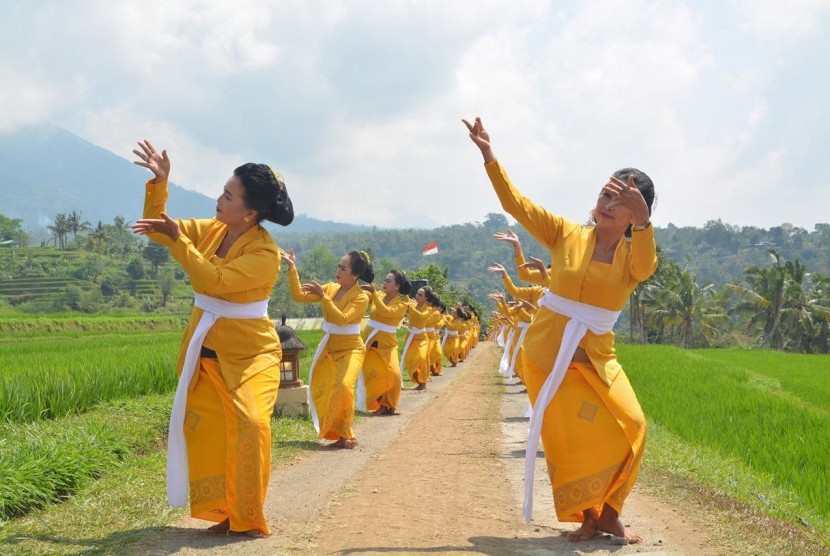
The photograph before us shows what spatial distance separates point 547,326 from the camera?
482 cm

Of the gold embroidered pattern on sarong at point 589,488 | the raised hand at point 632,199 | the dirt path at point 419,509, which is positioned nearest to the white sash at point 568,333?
the gold embroidered pattern on sarong at point 589,488

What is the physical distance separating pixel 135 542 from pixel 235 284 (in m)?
1.54

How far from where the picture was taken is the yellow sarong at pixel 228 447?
14.9 ft

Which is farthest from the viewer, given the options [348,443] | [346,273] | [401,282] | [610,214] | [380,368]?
[380,368]

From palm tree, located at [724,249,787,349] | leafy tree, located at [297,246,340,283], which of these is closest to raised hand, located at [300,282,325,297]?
palm tree, located at [724,249,787,349]

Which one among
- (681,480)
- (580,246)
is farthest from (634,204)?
(681,480)

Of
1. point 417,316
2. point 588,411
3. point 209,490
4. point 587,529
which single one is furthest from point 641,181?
point 417,316

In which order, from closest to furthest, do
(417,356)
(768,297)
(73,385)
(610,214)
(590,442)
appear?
(590,442) < (610,214) < (73,385) < (417,356) < (768,297)

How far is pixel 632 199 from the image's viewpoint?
4.30m

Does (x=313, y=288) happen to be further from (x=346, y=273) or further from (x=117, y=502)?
(x=117, y=502)

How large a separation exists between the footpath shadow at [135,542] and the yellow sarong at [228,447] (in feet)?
0.39

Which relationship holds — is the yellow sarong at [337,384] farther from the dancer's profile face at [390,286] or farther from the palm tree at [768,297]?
the palm tree at [768,297]

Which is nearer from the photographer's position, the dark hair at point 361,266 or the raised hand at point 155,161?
the raised hand at point 155,161

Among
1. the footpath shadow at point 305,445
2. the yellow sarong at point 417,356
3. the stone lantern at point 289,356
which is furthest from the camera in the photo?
the yellow sarong at point 417,356
